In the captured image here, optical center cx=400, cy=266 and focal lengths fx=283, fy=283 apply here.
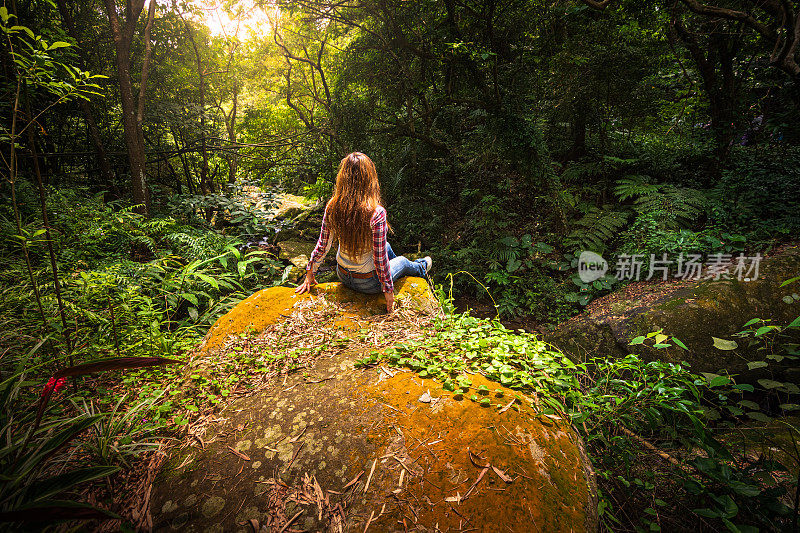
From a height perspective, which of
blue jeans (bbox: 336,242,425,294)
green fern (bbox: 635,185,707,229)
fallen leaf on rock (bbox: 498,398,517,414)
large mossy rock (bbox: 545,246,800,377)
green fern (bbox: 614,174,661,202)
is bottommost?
large mossy rock (bbox: 545,246,800,377)

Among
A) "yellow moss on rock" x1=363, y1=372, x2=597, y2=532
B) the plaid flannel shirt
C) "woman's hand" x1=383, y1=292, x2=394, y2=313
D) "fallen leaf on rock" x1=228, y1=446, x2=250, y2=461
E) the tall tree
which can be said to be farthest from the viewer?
the tall tree

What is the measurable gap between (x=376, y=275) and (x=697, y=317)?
4.25m

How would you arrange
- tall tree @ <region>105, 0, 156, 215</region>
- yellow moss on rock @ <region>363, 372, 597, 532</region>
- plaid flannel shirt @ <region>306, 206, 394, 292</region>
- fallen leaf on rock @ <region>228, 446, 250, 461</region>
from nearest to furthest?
yellow moss on rock @ <region>363, 372, 597, 532</region>, fallen leaf on rock @ <region>228, 446, 250, 461</region>, plaid flannel shirt @ <region>306, 206, 394, 292</region>, tall tree @ <region>105, 0, 156, 215</region>

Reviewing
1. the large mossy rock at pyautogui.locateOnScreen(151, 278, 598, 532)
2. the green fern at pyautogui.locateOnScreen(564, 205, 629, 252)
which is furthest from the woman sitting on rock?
the green fern at pyautogui.locateOnScreen(564, 205, 629, 252)

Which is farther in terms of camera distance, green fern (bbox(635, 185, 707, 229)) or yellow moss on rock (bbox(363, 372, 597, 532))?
green fern (bbox(635, 185, 707, 229))

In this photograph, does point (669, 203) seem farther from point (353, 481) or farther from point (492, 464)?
point (353, 481)

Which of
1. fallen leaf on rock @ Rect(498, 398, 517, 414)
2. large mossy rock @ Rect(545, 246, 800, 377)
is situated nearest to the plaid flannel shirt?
fallen leaf on rock @ Rect(498, 398, 517, 414)

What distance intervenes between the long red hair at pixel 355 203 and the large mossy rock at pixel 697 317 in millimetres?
2959

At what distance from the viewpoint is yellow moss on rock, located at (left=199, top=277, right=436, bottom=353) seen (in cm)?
266

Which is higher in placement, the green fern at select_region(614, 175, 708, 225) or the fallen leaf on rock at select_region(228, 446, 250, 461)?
the green fern at select_region(614, 175, 708, 225)

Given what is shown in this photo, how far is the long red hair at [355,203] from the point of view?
2.88 meters

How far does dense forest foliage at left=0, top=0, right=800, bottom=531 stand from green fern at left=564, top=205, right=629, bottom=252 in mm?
41

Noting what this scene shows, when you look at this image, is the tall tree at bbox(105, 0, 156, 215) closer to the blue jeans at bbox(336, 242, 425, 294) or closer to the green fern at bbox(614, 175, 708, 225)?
the blue jeans at bbox(336, 242, 425, 294)

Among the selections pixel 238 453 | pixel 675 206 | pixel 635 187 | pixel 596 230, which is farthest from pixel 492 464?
pixel 635 187
